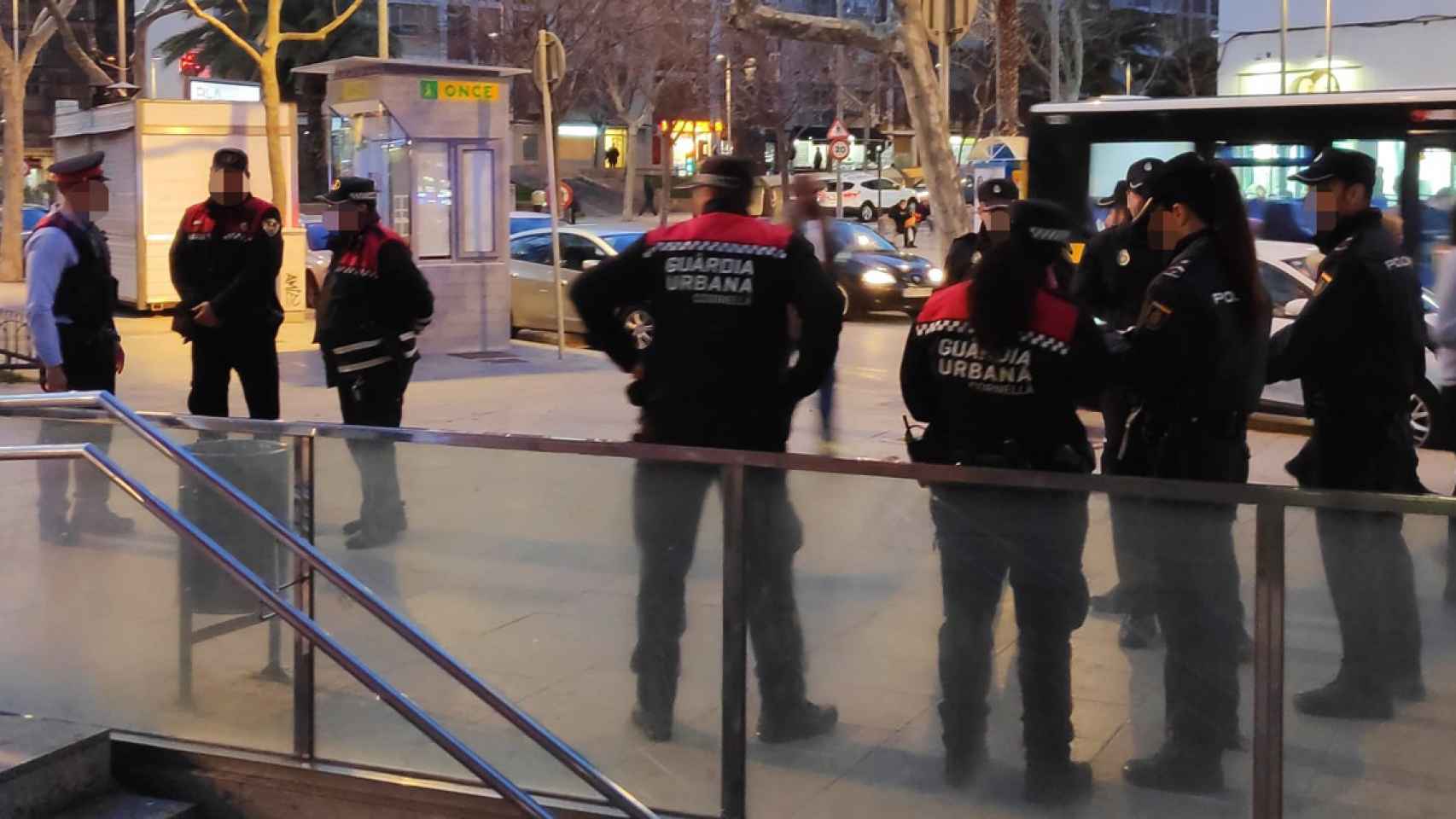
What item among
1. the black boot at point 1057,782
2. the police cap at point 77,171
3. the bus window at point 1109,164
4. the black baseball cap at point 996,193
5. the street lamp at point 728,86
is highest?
the street lamp at point 728,86

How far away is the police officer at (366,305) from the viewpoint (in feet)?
23.7

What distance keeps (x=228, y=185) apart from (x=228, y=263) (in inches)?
14.0

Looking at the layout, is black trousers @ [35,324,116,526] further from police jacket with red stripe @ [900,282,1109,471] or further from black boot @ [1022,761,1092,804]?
black boot @ [1022,761,1092,804]

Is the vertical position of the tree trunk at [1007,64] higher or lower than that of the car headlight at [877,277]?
higher

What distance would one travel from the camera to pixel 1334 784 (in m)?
3.94

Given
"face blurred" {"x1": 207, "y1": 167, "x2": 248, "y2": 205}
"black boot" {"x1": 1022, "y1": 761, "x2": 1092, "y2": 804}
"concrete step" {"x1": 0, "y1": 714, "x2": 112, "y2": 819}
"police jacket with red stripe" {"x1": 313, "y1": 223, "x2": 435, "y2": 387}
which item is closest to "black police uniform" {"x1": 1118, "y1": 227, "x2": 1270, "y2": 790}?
"black boot" {"x1": 1022, "y1": 761, "x2": 1092, "y2": 804}

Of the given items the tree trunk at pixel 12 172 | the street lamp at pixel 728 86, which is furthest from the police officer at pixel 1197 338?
the street lamp at pixel 728 86

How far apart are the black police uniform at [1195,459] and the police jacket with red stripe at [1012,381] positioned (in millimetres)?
286

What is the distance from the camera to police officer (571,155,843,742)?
4.60 meters

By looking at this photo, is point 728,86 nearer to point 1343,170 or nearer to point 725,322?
point 1343,170

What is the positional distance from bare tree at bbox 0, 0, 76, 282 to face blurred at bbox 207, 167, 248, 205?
71.3 ft

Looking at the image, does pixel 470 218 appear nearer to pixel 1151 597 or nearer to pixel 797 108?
pixel 1151 597

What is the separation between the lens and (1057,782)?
13.8 feet

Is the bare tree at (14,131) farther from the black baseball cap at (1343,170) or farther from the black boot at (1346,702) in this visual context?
the black boot at (1346,702)
